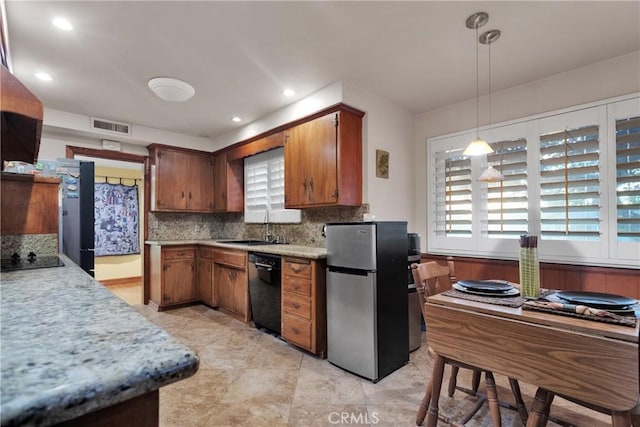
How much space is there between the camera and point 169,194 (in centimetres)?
438

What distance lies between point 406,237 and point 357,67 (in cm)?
153

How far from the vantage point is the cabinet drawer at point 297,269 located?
2646 millimetres

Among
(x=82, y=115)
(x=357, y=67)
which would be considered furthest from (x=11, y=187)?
(x=357, y=67)

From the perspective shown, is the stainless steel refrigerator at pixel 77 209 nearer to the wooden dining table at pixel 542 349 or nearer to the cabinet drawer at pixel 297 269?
the cabinet drawer at pixel 297 269

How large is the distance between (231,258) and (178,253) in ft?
3.36

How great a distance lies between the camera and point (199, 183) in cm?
469

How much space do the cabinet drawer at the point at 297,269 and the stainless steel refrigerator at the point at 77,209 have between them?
2.13 meters

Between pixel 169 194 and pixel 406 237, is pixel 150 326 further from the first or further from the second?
pixel 169 194

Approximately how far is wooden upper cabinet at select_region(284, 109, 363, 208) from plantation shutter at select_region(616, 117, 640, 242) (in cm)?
207

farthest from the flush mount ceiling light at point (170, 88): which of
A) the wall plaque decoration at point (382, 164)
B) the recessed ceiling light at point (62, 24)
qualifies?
the wall plaque decoration at point (382, 164)

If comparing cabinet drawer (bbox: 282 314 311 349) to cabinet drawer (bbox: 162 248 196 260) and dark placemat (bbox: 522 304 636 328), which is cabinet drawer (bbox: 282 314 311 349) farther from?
cabinet drawer (bbox: 162 248 196 260)

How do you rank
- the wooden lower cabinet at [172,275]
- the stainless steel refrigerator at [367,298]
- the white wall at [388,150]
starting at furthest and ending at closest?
1. the wooden lower cabinet at [172,275]
2. the white wall at [388,150]
3. the stainless steel refrigerator at [367,298]

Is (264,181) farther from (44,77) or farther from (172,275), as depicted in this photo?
(44,77)

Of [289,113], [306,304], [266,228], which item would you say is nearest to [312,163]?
[289,113]
